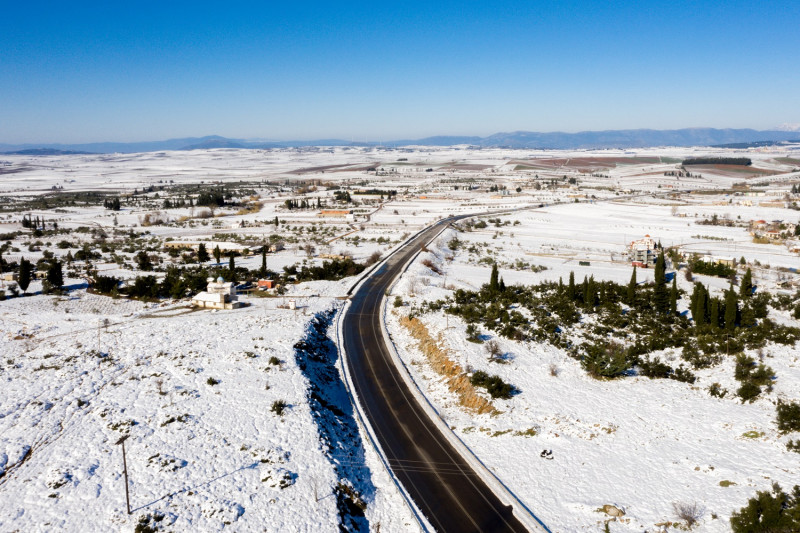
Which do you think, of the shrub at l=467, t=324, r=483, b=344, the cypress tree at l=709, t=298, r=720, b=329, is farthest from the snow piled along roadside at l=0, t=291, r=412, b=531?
the cypress tree at l=709, t=298, r=720, b=329

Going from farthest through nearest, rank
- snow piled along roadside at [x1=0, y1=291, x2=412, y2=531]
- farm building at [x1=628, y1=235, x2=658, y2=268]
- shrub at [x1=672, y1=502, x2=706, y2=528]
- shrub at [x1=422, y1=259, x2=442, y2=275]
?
farm building at [x1=628, y1=235, x2=658, y2=268], shrub at [x1=422, y1=259, x2=442, y2=275], snow piled along roadside at [x1=0, y1=291, x2=412, y2=531], shrub at [x1=672, y1=502, x2=706, y2=528]

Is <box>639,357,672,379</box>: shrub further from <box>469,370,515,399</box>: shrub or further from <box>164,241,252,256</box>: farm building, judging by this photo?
<box>164,241,252,256</box>: farm building

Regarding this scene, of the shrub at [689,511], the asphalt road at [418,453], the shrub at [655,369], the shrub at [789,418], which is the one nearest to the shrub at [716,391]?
the shrub at [655,369]

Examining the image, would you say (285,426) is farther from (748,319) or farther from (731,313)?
(748,319)

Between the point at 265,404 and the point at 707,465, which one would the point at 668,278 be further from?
the point at 265,404

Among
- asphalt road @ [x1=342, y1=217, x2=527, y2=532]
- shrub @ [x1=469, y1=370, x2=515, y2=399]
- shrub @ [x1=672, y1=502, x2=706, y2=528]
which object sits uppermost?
shrub @ [x1=469, y1=370, x2=515, y2=399]

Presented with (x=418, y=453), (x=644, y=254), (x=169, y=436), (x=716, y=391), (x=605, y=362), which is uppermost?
(x=644, y=254)

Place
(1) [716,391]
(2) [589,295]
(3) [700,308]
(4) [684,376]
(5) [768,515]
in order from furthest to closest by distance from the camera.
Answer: (2) [589,295] < (3) [700,308] < (4) [684,376] < (1) [716,391] < (5) [768,515]

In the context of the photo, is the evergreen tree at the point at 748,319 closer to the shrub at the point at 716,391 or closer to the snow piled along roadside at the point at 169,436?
the shrub at the point at 716,391

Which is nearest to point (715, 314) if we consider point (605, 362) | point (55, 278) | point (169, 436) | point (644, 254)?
point (605, 362)
